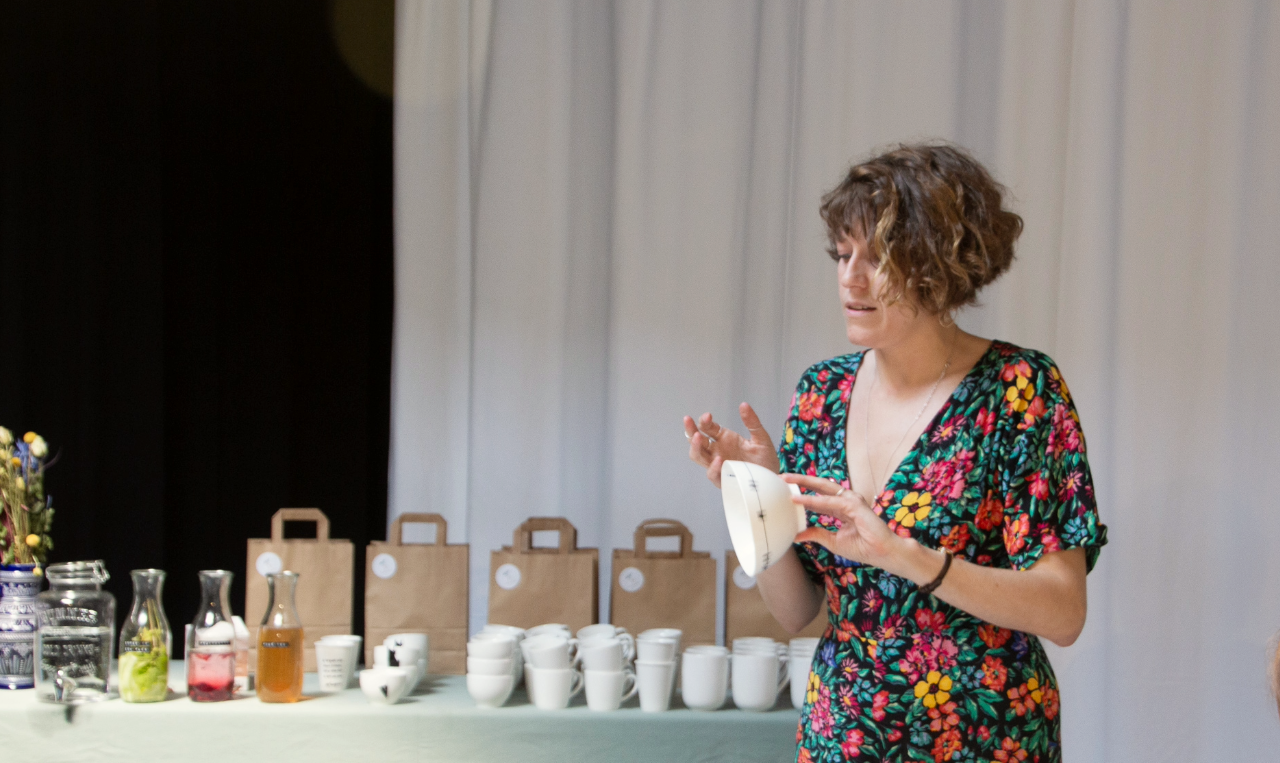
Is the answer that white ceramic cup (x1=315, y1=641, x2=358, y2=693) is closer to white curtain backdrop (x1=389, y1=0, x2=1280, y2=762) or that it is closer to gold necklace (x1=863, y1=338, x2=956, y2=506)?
white curtain backdrop (x1=389, y1=0, x2=1280, y2=762)

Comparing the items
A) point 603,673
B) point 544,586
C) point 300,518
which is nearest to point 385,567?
point 300,518

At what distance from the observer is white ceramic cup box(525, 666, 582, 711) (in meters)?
2.08

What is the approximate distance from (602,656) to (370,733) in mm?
449

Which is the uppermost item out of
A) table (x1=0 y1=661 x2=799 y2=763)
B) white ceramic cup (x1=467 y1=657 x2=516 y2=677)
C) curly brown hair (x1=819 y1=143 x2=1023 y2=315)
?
curly brown hair (x1=819 y1=143 x2=1023 y2=315)

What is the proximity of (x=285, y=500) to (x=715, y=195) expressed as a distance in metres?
1.31

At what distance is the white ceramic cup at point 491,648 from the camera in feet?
6.81

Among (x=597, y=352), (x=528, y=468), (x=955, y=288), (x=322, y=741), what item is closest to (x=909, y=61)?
(x=597, y=352)

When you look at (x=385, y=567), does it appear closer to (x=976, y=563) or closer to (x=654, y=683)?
(x=654, y=683)

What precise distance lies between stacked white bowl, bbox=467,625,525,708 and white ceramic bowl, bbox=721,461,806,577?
979 millimetres

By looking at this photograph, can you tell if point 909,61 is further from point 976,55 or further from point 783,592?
point 783,592

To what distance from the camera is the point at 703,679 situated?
6.84ft

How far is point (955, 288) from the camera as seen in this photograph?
1.33 m

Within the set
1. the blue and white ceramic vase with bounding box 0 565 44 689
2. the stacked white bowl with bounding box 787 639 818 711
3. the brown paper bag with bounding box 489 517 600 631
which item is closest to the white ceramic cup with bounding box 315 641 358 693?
the brown paper bag with bounding box 489 517 600 631

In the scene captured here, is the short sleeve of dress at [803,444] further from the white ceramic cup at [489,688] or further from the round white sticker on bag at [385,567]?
the round white sticker on bag at [385,567]
